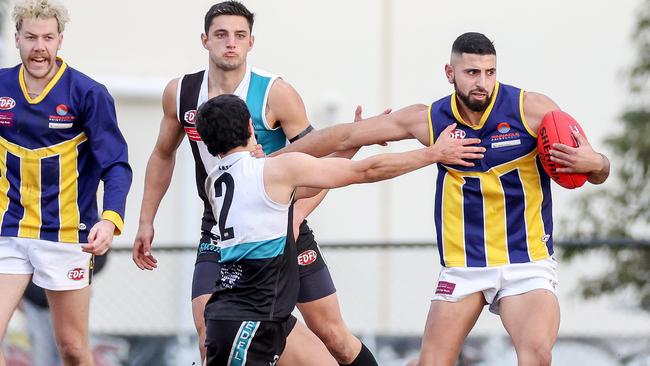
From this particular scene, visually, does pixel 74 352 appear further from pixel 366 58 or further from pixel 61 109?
pixel 366 58

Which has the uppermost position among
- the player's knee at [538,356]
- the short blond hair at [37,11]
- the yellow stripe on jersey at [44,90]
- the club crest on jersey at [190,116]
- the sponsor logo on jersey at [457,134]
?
the short blond hair at [37,11]

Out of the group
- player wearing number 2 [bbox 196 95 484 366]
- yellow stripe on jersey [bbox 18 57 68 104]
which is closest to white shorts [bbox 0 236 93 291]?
yellow stripe on jersey [bbox 18 57 68 104]

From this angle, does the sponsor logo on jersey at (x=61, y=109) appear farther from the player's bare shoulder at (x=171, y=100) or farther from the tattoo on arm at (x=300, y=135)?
the tattoo on arm at (x=300, y=135)

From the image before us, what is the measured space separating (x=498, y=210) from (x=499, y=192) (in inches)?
4.0

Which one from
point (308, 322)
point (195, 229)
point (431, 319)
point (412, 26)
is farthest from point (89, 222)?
point (412, 26)

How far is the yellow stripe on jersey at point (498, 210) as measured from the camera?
22.9 ft

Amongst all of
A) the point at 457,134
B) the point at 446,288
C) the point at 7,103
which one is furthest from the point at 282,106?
the point at 7,103

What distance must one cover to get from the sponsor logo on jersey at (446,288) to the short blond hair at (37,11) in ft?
8.44

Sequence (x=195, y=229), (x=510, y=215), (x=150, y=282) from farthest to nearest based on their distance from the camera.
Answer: (x=195, y=229), (x=150, y=282), (x=510, y=215)

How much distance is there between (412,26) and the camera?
15.0 metres

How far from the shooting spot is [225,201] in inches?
253

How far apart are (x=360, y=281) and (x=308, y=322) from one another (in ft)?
14.4

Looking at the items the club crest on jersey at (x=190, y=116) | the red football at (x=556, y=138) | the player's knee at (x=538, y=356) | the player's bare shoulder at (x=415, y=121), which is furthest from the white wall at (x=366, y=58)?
the player's knee at (x=538, y=356)

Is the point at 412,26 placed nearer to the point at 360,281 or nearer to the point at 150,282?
the point at 360,281
